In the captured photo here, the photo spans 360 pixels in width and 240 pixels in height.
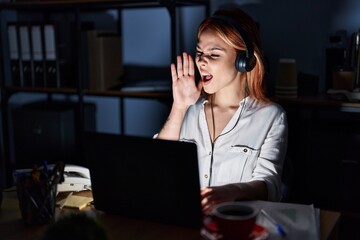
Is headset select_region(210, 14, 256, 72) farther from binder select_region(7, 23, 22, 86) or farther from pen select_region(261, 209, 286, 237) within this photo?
binder select_region(7, 23, 22, 86)

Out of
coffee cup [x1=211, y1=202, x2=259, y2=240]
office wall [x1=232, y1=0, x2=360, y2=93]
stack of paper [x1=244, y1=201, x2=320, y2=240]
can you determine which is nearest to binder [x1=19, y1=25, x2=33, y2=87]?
office wall [x1=232, y1=0, x2=360, y2=93]

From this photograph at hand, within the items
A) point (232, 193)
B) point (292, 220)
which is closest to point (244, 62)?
point (232, 193)

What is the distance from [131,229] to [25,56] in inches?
80.0

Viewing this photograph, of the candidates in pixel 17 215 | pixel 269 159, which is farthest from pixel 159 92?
pixel 17 215

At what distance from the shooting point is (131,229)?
1.07 metres

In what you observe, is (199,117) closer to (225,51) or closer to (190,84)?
(190,84)

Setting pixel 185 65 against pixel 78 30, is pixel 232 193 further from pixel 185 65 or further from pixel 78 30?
pixel 78 30

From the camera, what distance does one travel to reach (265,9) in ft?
8.13

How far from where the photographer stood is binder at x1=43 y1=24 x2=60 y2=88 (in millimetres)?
2750

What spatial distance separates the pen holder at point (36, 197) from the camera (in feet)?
3.67

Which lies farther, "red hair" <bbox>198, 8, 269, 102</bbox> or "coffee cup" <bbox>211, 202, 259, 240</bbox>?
"red hair" <bbox>198, 8, 269, 102</bbox>

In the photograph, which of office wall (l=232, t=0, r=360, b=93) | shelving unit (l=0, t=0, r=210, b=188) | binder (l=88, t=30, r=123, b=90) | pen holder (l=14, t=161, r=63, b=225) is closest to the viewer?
pen holder (l=14, t=161, r=63, b=225)

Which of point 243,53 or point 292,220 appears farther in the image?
point 243,53

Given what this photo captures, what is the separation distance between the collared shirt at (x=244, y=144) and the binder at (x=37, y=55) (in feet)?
4.70
